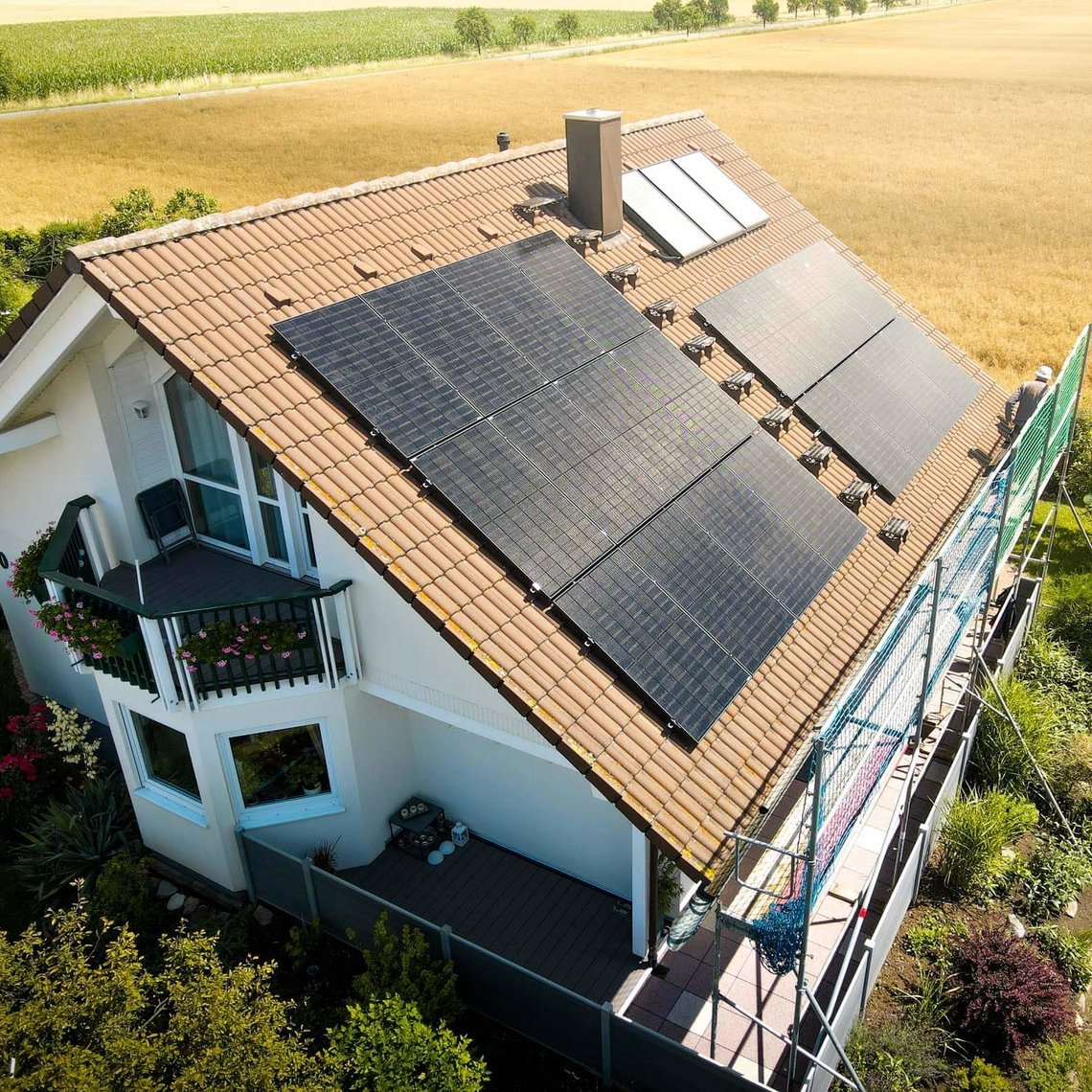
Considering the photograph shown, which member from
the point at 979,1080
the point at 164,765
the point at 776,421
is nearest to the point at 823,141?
the point at 776,421

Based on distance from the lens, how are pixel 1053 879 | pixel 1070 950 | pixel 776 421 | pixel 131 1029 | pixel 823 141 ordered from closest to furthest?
pixel 131 1029 → pixel 1070 950 → pixel 1053 879 → pixel 776 421 → pixel 823 141

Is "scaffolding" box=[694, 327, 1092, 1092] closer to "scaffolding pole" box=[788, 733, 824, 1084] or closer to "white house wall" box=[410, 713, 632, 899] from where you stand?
"scaffolding pole" box=[788, 733, 824, 1084]

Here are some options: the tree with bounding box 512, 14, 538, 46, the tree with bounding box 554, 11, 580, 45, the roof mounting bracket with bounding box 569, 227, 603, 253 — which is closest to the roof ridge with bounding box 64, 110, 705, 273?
the roof mounting bracket with bounding box 569, 227, 603, 253

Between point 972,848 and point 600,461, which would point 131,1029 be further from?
point 972,848

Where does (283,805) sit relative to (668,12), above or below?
below

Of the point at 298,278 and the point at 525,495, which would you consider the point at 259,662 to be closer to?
the point at 525,495

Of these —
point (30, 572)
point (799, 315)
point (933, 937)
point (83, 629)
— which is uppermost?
point (799, 315)
